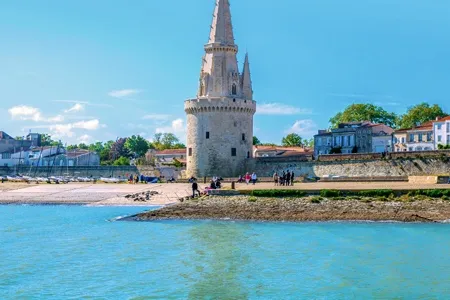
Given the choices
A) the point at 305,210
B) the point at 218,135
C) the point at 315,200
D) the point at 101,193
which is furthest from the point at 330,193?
the point at 218,135

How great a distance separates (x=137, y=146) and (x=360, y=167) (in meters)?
59.3

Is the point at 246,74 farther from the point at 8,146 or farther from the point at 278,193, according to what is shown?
the point at 8,146

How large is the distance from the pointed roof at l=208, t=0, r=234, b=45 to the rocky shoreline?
84.4 feet

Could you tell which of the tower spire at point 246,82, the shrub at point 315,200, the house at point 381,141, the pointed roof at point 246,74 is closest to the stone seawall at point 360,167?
the tower spire at point 246,82

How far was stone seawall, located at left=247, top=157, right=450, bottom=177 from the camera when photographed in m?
46.4

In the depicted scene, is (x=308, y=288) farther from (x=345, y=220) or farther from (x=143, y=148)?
(x=143, y=148)

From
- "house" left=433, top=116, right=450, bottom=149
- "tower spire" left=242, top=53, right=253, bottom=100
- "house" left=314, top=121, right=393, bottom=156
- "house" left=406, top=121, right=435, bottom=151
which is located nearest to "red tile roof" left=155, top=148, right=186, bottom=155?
"house" left=314, top=121, right=393, bottom=156

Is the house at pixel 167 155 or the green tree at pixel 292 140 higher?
the green tree at pixel 292 140

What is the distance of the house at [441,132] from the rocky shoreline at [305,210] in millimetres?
27465

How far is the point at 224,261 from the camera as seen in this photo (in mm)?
21812

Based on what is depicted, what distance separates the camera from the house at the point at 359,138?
6450 centimetres

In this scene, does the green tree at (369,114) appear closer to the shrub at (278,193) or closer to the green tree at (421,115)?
the green tree at (421,115)

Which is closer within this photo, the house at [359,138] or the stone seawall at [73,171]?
the house at [359,138]

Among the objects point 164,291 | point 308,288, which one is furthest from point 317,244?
point 164,291
